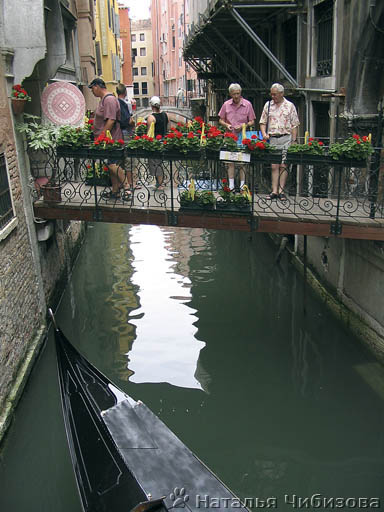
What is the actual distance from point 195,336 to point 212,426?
240cm

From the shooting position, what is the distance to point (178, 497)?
382cm

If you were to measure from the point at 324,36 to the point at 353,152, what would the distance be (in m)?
4.10

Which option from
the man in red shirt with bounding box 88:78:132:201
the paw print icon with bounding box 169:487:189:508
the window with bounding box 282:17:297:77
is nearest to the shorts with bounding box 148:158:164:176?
the man in red shirt with bounding box 88:78:132:201

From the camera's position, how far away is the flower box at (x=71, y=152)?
7.15m

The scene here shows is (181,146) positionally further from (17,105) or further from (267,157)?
(17,105)

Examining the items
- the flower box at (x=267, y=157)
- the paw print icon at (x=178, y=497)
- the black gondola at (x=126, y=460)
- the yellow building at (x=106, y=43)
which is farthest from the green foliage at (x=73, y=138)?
the yellow building at (x=106, y=43)

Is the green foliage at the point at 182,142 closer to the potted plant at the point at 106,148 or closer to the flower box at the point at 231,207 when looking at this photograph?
the potted plant at the point at 106,148

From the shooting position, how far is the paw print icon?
374 centimetres

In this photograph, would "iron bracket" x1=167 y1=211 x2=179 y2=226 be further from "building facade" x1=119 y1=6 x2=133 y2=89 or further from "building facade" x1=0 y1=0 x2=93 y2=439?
"building facade" x1=119 y1=6 x2=133 y2=89

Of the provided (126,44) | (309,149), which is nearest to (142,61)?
(126,44)

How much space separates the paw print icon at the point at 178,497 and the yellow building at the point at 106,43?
17126 millimetres

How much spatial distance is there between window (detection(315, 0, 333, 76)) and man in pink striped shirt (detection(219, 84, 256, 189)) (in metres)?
2.51

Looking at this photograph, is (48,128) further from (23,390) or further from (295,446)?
(295,446)

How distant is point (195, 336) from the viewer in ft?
28.2
